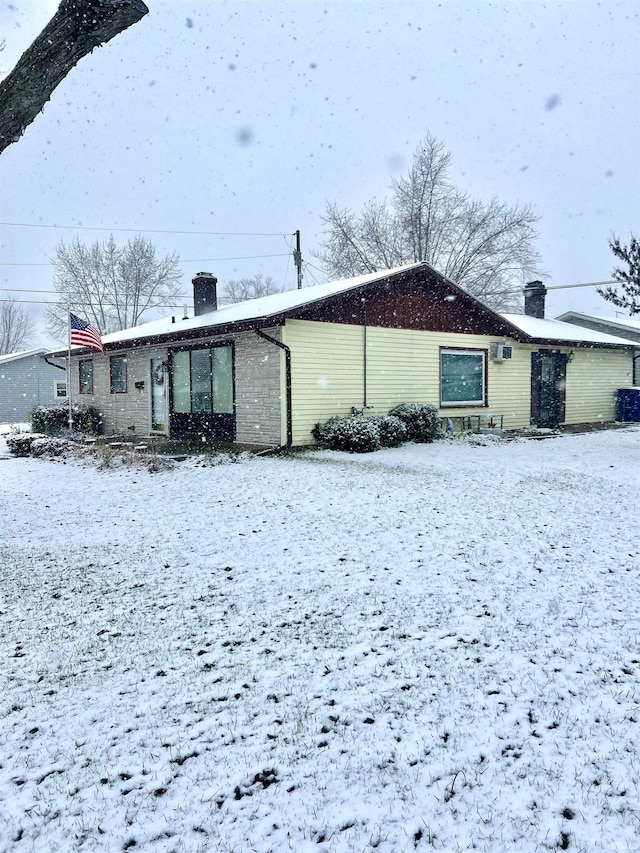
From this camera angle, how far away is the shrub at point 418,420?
483 inches

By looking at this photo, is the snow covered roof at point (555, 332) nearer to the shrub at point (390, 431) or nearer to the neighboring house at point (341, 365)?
the neighboring house at point (341, 365)

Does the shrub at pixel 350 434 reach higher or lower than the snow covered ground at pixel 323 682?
higher

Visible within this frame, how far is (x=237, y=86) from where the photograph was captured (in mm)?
28375

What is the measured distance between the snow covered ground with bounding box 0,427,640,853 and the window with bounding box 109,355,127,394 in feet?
35.6

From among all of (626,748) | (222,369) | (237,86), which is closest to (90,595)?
(626,748)

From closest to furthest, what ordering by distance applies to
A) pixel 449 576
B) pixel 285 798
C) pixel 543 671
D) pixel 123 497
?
pixel 285 798 → pixel 543 671 → pixel 449 576 → pixel 123 497

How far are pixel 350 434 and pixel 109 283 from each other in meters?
30.5

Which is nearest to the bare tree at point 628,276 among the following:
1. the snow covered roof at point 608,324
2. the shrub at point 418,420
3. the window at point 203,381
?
the shrub at point 418,420

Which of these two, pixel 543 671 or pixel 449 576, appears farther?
pixel 449 576

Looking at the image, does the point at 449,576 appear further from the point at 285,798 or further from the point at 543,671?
the point at 285,798

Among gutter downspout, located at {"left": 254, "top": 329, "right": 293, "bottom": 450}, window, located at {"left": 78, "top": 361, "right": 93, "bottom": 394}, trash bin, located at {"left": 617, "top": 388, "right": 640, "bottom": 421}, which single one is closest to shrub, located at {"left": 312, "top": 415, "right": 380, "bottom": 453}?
gutter downspout, located at {"left": 254, "top": 329, "right": 293, "bottom": 450}

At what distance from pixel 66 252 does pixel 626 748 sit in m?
39.4

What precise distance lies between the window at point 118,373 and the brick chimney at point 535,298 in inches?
605

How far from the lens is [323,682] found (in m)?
2.73
